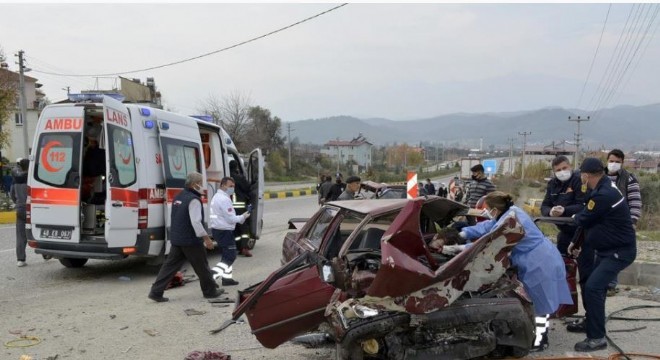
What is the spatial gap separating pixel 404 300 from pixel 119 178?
5.14 metres

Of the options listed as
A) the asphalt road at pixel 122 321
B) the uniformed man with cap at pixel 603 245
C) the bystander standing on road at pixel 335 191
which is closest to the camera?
the uniformed man with cap at pixel 603 245

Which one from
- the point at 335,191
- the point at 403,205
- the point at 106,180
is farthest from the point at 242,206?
the point at 403,205

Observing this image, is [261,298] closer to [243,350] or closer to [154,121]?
[243,350]

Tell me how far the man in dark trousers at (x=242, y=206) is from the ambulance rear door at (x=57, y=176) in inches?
126

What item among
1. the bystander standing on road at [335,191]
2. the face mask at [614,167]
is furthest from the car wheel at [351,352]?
the bystander standing on road at [335,191]

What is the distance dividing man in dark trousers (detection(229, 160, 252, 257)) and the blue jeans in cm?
668

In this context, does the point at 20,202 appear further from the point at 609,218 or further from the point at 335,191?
the point at 609,218

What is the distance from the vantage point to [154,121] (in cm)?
799

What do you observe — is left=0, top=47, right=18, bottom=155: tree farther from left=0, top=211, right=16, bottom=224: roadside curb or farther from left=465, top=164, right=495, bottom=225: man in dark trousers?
left=465, top=164, right=495, bottom=225: man in dark trousers

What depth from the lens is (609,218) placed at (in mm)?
4766

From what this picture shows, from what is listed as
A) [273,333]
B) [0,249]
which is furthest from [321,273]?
[0,249]

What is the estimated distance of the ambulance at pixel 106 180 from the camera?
→ 24.2 ft

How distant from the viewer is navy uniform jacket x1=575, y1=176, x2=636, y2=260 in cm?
471

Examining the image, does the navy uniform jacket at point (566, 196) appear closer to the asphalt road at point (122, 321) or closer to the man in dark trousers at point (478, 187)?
the asphalt road at point (122, 321)
